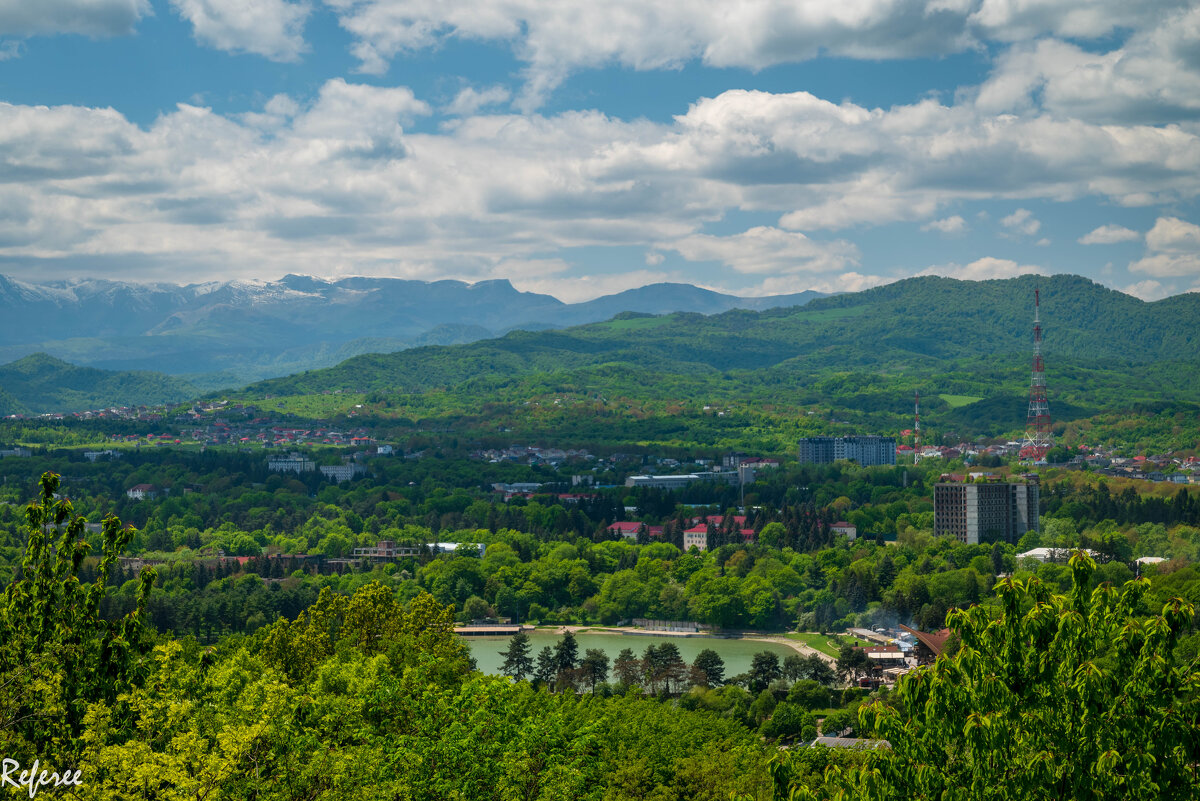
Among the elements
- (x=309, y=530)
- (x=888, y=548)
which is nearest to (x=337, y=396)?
(x=309, y=530)

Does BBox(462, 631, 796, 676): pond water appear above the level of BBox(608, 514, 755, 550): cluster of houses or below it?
below

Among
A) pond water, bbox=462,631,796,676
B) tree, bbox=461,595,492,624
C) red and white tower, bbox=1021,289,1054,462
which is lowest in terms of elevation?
pond water, bbox=462,631,796,676

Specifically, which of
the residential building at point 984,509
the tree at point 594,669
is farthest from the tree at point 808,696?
the residential building at point 984,509

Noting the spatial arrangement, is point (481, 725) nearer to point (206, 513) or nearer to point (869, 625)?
point (869, 625)

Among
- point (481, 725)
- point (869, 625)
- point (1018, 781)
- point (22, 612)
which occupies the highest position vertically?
point (22, 612)

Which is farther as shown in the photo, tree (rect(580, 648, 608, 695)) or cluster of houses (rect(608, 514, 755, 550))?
cluster of houses (rect(608, 514, 755, 550))

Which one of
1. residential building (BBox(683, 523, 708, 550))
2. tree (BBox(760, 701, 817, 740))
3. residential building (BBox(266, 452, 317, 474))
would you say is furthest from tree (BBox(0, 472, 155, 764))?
residential building (BBox(266, 452, 317, 474))

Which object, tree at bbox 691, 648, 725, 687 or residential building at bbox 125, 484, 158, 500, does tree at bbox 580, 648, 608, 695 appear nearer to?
tree at bbox 691, 648, 725, 687

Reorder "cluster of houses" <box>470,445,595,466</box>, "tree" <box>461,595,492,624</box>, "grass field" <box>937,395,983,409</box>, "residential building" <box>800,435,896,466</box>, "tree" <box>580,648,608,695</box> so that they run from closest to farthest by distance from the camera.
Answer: "tree" <box>580,648,608,695</box>
"tree" <box>461,595,492,624</box>
"residential building" <box>800,435,896,466</box>
"cluster of houses" <box>470,445,595,466</box>
"grass field" <box>937,395,983,409</box>
